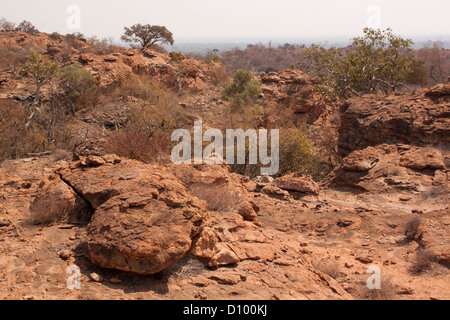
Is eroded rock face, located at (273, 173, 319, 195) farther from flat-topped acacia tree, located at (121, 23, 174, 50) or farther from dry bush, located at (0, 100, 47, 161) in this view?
flat-topped acacia tree, located at (121, 23, 174, 50)

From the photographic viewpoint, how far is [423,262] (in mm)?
4684

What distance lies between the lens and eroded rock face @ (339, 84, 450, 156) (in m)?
9.48

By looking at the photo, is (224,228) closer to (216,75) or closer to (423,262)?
(423,262)

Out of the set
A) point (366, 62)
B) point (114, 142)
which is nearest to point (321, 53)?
point (366, 62)

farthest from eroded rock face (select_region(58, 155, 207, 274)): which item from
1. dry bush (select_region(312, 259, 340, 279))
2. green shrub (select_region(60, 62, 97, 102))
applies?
green shrub (select_region(60, 62, 97, 102))

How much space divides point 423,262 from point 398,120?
635 cm

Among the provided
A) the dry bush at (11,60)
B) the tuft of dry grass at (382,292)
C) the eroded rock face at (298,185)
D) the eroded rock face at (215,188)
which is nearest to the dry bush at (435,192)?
the eroded rock face at (298,185)

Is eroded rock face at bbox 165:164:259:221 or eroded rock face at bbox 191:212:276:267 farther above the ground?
eroded rock face at bbox 165:164:259:221

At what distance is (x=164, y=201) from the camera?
3975 millimetres

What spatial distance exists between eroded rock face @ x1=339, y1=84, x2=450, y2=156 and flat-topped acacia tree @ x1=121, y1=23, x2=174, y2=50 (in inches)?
733

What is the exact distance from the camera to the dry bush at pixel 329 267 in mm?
4672

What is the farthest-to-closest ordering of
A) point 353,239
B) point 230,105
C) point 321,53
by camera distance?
point 230,105 → point 321,53 → point 353,239

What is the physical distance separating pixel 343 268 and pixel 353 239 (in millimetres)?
1169

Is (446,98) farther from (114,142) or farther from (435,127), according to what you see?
(114,142)
